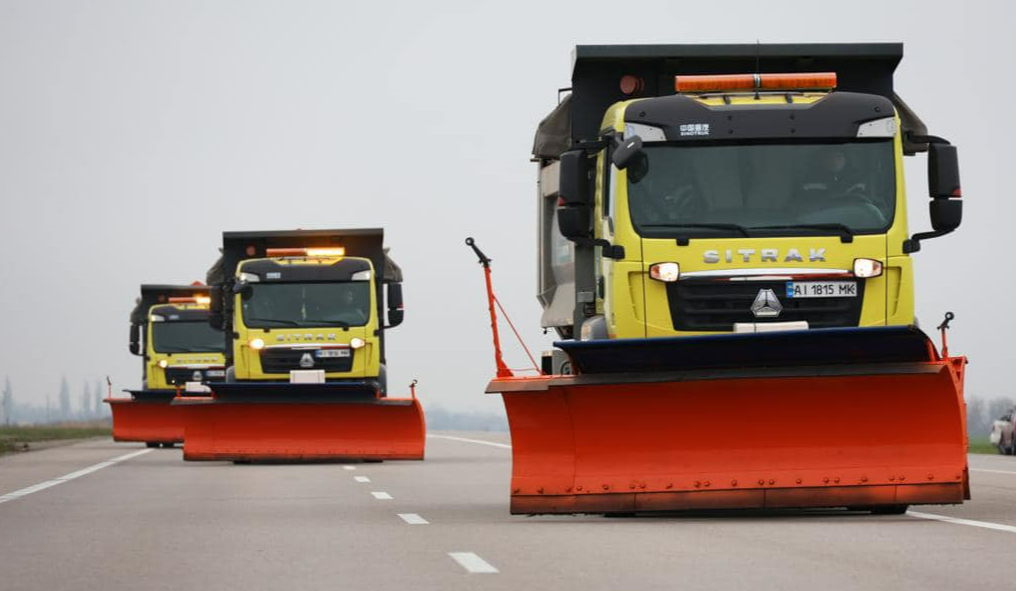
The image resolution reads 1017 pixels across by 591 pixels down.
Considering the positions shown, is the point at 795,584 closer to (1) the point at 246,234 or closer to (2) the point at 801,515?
(2) the point at 801,515

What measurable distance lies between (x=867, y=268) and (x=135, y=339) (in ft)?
90.2

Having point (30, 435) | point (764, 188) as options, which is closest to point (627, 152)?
point (764, 188)

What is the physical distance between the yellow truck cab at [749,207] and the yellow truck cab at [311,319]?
1239cm

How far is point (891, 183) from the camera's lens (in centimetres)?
1359

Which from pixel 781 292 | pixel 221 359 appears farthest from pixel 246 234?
pixel 781 292

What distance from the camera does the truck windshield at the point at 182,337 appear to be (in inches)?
1479

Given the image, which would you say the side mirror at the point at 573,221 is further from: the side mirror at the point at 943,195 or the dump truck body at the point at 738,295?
the side mirror at the point at 943,195

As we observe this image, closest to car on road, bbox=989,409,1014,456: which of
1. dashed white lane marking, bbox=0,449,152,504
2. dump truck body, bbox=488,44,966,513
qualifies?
dashed white lane marking, bbox=0,449,152,504

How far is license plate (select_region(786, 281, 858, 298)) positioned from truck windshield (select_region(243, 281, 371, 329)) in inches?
547

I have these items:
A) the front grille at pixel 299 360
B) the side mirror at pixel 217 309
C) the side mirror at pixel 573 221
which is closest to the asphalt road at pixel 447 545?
the side mirror at pixel 573 221

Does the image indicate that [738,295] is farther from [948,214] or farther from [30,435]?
[30,435]

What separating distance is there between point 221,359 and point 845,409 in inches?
1061

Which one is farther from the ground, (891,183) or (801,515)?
(891,183)

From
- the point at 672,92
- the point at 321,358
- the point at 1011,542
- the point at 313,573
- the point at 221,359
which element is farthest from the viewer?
the point at 221,359
